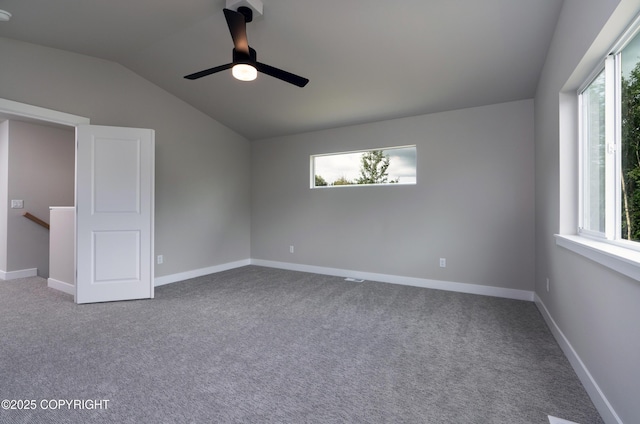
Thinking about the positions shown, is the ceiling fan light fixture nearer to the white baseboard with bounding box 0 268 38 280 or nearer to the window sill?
the window sill

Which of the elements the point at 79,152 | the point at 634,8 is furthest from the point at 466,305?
the point at 79,152

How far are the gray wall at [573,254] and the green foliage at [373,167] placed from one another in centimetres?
189

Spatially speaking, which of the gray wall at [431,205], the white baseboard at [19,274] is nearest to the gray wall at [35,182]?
the white baseboard at [19,274]

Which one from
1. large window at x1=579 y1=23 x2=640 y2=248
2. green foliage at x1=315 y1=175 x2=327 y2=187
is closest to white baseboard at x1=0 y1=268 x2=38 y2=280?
green foliage at x1=315 y1=175 x2=327 y2=187

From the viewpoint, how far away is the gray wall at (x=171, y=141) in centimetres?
323

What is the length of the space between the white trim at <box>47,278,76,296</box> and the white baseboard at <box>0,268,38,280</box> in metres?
0.85

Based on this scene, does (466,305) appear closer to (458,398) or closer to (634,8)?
→ (458,398)

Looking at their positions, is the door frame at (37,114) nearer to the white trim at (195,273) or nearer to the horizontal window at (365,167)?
the white trim at (195,273)

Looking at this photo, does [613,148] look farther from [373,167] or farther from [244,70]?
[373,167]

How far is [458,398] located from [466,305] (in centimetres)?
184

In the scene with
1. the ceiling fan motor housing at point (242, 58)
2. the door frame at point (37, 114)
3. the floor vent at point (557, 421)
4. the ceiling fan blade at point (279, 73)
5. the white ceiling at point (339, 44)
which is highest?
the white ceiling at point (339, 44)

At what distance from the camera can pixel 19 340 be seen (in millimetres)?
2449

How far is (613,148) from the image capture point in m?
1.76

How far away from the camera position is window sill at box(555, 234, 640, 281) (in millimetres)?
1254
